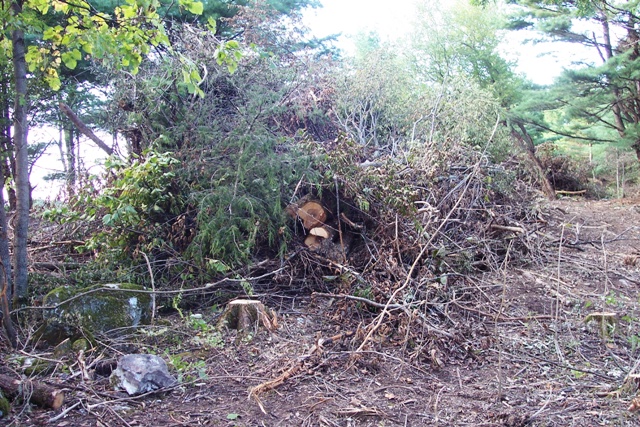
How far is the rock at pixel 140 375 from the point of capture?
2891 mm

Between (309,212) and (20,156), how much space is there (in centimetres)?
261

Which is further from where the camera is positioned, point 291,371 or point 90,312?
point 90,312

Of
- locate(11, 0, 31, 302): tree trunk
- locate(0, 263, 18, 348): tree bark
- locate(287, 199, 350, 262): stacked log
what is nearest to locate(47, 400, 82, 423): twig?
locate(0, 263, 18, 348): tree bark

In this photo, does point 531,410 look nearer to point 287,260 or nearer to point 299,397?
point 299,397

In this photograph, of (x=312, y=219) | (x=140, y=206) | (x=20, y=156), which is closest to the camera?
(x=20, y=156)

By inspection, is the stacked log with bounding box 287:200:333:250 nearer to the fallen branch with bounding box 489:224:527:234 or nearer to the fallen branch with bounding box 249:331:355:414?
the fallen branch with bounding box 249:331:355:414

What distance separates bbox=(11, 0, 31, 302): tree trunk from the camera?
3.71 meters

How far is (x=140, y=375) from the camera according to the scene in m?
2.91

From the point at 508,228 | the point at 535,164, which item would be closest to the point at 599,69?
the point at 535,164

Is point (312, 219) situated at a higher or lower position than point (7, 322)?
higher

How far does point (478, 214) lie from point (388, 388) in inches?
137

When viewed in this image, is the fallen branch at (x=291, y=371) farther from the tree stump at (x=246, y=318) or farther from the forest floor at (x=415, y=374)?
the tree stump at (x=246, y=318)

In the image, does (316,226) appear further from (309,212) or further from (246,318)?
(246,318)

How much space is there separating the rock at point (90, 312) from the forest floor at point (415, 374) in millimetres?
482
